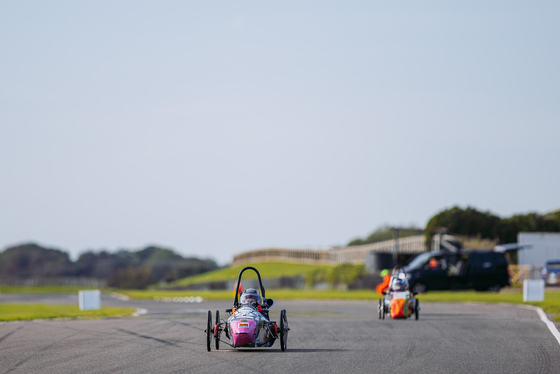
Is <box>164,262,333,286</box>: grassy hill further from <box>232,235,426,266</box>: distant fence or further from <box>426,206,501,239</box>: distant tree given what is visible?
<box>426,206,501,239</box>: distant tree

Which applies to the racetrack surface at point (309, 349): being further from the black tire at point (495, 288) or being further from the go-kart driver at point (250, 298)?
the black tire at point (495, 288)

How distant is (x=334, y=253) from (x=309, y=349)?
193ft

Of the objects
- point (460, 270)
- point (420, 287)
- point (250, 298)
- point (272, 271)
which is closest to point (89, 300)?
point (420, 287)

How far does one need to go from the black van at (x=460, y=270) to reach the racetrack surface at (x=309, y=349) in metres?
19.2

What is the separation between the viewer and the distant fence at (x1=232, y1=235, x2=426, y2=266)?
62.8 m

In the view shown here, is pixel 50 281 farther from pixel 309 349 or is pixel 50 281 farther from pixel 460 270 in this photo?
pixel 309 349

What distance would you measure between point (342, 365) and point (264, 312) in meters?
3.15

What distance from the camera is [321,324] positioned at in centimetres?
2206

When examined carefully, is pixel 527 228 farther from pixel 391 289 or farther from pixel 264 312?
pixel 264 312

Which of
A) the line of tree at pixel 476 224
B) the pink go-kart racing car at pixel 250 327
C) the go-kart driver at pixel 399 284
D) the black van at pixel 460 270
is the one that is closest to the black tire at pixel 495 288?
the black van at pixel 460 270

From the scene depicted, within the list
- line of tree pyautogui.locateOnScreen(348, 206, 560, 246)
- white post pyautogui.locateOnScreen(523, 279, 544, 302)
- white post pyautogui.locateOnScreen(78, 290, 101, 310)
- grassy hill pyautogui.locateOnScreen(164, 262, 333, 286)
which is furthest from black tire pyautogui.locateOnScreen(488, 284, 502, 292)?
grassy hill pyautogui.locateOnScreen(164, 262, 333, 286)

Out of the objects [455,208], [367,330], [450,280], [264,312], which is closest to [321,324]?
[367,330]

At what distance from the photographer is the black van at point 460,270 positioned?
138 ft

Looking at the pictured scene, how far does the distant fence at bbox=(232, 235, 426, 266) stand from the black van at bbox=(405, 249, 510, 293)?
10909 millimetres
